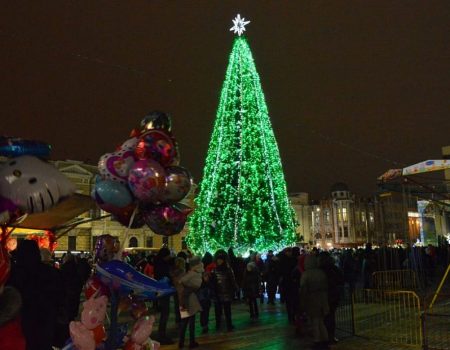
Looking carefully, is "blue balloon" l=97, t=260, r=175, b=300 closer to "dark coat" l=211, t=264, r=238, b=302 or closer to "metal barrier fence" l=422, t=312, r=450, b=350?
"metal barrier fence" l=422, t=312, r=450, b=350

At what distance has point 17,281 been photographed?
454 cm

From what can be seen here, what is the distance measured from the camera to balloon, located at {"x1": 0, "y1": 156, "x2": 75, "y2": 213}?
3.46m

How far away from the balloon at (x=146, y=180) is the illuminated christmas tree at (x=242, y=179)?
18.1m

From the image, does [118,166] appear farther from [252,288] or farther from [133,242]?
[133,242]

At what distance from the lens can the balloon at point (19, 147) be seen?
12.4 ft

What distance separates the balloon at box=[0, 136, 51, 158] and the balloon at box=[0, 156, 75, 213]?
14 cm

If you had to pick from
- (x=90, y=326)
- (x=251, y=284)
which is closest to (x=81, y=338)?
(x=90, y=326)

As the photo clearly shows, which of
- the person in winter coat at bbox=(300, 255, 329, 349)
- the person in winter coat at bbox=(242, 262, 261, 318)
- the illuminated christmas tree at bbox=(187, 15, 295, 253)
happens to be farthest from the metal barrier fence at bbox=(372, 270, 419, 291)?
the person in winter coat at bbox=(300, 255, 329, 349)

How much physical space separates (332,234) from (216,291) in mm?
94611

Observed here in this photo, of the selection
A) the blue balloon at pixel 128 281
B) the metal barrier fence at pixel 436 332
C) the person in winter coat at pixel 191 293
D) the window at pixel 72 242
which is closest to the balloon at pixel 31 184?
the blue balloon at pixel 128 281

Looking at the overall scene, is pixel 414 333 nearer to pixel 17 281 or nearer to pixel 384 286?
pixel 384 286

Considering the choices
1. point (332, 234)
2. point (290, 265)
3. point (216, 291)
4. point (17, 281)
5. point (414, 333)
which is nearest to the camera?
point (17, 281)

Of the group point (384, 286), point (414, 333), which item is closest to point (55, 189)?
point (414, 333)

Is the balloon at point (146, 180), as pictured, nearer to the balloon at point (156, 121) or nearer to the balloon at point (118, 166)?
the balloon at point (118, 166)
